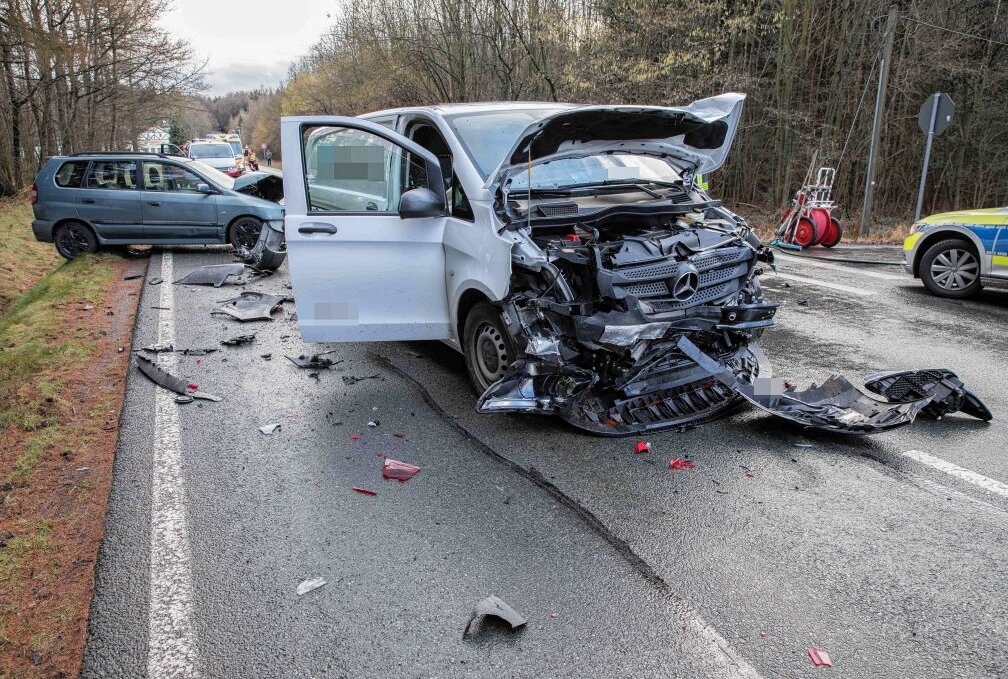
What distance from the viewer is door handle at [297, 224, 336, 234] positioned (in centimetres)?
480

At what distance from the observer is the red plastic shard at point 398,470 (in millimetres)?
→ 3877

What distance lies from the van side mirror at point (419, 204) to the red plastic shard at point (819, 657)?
3455 mm

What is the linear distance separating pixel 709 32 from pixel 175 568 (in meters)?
19.2

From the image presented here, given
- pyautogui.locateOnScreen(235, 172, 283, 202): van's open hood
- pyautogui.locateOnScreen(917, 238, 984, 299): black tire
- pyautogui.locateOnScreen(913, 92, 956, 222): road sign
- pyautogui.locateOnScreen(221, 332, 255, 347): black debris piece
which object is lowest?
pyautogui.locateOnScreen(221, 332, 255, 347): black debris piece

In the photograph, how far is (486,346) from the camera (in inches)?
187

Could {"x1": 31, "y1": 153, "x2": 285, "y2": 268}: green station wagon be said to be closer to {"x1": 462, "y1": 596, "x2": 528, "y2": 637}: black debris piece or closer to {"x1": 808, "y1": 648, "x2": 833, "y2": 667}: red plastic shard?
{"x1": 462, "y1": 596, "x2": 528, "y2": 637}: black debris piece

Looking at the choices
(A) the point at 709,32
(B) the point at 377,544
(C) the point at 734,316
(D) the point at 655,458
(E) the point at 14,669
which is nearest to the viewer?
(E) the point at 14,669

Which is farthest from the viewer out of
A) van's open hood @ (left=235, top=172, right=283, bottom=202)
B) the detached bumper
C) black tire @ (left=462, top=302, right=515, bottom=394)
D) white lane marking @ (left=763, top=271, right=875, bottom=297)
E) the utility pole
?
the utility pole

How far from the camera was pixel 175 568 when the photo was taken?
120 inches

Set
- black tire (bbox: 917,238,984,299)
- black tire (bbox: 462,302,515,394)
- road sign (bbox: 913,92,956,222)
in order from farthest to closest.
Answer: road sign (bbox: 913,92,956,222) → black tire (bbox: 917,238,984,299) → black tire (bbox: 462,302,515,394)

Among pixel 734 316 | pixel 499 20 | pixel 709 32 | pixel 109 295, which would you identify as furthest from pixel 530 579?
pixel 499 20

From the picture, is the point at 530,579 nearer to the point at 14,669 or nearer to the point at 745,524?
the point at 745,524

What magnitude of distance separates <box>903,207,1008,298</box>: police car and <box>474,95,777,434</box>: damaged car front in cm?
501

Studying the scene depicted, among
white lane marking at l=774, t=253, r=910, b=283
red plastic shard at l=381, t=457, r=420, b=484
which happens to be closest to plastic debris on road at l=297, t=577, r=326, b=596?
red plastic shard at l=381, t=457, r=420, b=484
